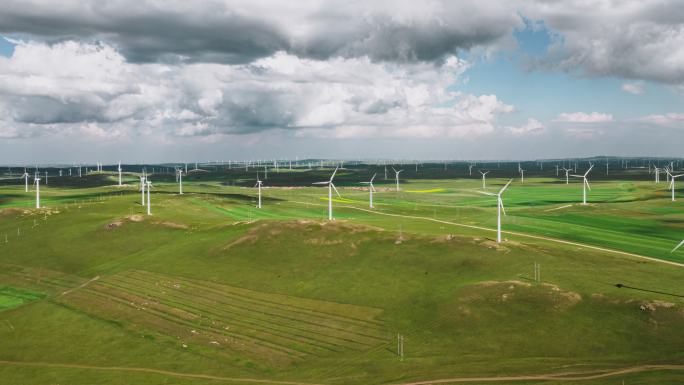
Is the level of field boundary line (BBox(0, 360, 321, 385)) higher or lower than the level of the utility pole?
lower

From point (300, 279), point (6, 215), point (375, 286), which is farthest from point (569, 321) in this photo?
point (6, 215)

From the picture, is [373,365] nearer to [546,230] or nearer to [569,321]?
[569,321]

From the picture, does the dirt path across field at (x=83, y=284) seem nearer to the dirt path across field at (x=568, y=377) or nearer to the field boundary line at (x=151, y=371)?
the field boundary line at (x=151, y=371)

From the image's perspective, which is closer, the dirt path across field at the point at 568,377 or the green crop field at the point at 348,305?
the dirt path across field at the point at 568,377

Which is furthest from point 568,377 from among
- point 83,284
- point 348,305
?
point 83,284

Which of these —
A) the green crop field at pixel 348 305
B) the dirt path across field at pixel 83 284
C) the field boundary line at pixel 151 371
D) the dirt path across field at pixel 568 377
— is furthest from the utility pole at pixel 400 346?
the dirt path across field at pixel 83 284

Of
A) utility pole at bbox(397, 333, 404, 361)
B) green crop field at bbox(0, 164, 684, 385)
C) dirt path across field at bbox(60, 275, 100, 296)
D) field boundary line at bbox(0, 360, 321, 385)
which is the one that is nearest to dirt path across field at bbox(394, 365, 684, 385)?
green crop field at bbox(0, 164, 684, 385)

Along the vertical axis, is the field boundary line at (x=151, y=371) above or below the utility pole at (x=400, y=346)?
below

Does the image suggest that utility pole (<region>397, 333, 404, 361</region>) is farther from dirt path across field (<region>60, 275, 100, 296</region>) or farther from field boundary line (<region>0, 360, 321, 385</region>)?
dirt path across field (<region>60, 275, 100, 296</region>)

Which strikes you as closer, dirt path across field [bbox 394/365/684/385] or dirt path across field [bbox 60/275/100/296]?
dirt path across field [bbox 394/365/684/385]
